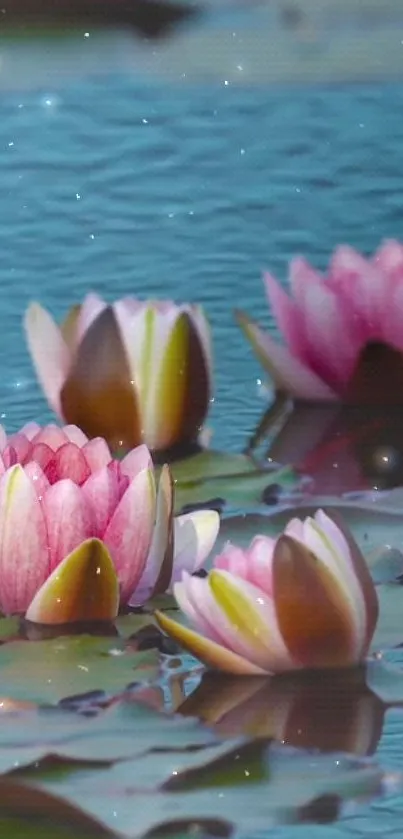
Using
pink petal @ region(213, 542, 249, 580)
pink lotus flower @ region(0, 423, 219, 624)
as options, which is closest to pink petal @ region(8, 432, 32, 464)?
pink lotus flower @ region(0, 423, 219, 624)

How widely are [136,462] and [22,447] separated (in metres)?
0.05

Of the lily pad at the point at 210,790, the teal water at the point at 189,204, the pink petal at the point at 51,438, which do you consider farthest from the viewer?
the teal water at the point at 189,204

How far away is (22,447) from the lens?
0.63 meters

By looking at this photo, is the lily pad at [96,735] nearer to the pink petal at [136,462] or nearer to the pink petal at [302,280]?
the pink petal at [136,462]

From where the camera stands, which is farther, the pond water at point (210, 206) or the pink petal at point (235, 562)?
the pond water at point (210, 206)

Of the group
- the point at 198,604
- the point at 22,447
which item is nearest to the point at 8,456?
the point at 22,447

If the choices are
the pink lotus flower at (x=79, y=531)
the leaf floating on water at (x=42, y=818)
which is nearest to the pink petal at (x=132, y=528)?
the pink lotus flower at (x=79, y=531)

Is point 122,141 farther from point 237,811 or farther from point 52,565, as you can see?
point 237,811

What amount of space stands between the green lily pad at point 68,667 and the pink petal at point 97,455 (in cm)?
7

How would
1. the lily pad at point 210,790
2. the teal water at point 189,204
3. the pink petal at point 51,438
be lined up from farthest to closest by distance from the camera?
the teal water at point 189,204 < the pink petal at point 51,438 < the lily pad at point 210,790

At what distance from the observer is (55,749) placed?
0.55 meters

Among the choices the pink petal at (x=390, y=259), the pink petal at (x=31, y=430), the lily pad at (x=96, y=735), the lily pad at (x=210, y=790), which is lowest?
the lily pad at (x=210, y=790)

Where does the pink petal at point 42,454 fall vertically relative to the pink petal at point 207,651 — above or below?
above

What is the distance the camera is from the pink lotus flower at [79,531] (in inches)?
23.6
